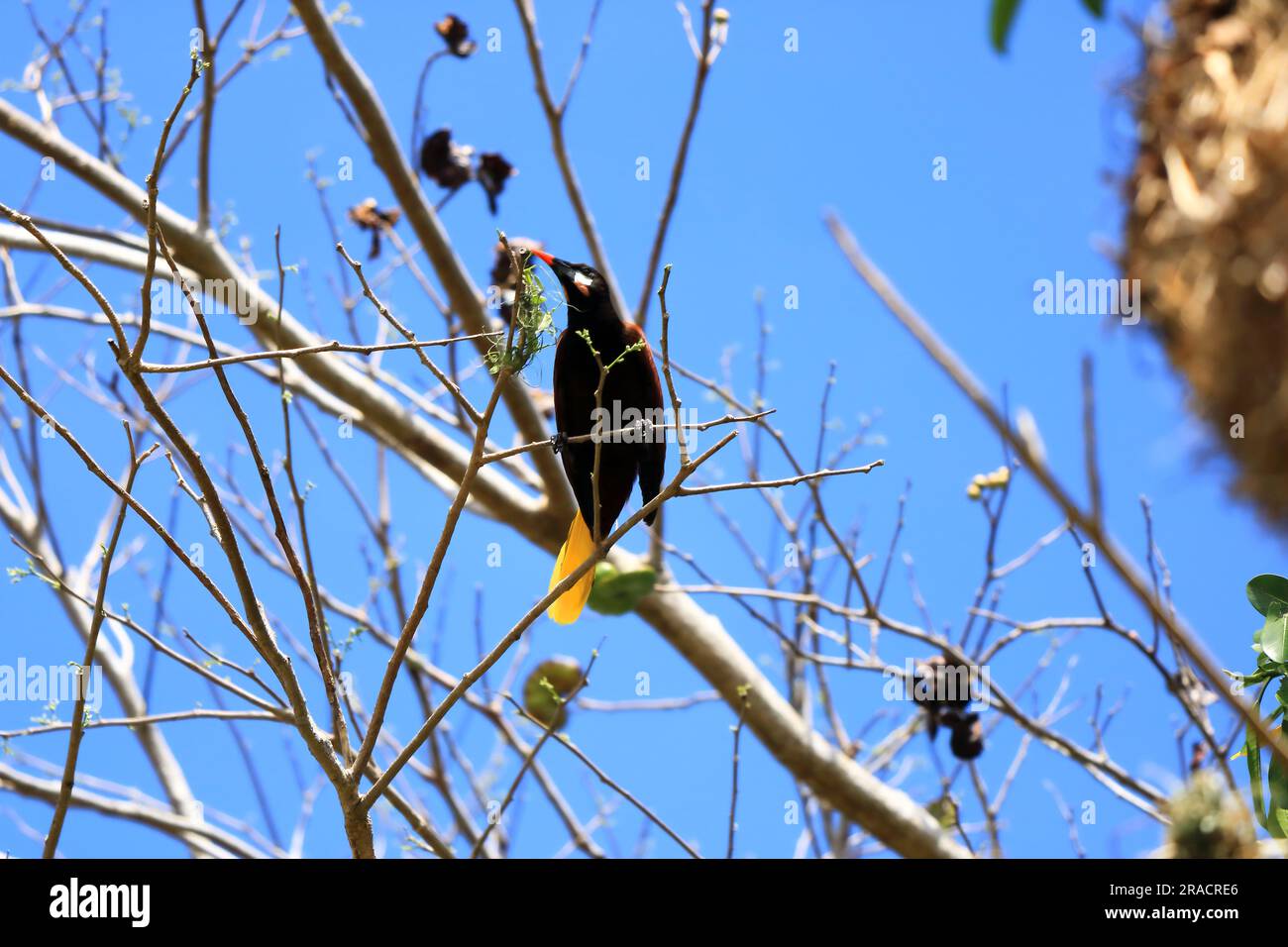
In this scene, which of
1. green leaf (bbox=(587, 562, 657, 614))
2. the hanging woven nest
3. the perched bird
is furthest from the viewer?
green leaf (bbox=(587, 562, 657, 614))

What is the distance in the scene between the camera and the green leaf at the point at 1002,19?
1015 mm

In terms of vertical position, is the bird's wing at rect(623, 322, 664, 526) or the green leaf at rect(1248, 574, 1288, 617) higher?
the bird's wing at rect(623, 322, 664, 526)

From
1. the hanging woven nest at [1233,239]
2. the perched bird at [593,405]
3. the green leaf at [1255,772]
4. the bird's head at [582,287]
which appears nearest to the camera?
the hanging woven nest at [1233,239]

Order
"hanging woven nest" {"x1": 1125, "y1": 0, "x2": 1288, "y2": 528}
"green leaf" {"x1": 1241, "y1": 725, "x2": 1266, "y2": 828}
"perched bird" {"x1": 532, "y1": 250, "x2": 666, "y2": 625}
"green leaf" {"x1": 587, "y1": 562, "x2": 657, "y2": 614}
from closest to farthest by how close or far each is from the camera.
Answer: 1. "hanging woven nest" {"x1": 1125, "y1": 0, "x2": 1288, "y2": 528}
2. "green leaf" {"x1": 1241, "y1": 725, "x2": 1266, "y2": 828}
3. "perched bird" {"x1": 532, "y1": 250, "x2": 666, "y2": 625}
4. "green leaf" {"x1": 587, "y1": 562, "x2": 657, "y2": 614}

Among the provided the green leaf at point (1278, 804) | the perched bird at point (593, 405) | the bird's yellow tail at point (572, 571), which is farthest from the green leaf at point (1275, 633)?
the bird's yellow tail at point (572, 571)

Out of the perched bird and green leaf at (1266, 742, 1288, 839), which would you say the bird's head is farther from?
green leaf at (1266, 742, 1288, 839)

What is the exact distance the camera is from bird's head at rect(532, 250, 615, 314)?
134 inches

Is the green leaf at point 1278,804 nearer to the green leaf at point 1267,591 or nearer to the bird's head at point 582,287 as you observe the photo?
the green leaf at point 1267,591

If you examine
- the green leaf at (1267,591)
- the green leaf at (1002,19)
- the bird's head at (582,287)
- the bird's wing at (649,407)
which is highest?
the bird's head at (582,287)

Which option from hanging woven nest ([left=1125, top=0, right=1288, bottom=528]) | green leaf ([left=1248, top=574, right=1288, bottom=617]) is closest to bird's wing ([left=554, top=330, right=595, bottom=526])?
green leaf ([left=1248, top=574, right=1288, bottom=617])

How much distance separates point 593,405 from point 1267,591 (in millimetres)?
1842

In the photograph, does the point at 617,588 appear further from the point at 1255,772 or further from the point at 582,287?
the point at 1255,772

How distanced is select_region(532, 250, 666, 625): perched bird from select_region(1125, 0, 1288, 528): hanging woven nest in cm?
200
